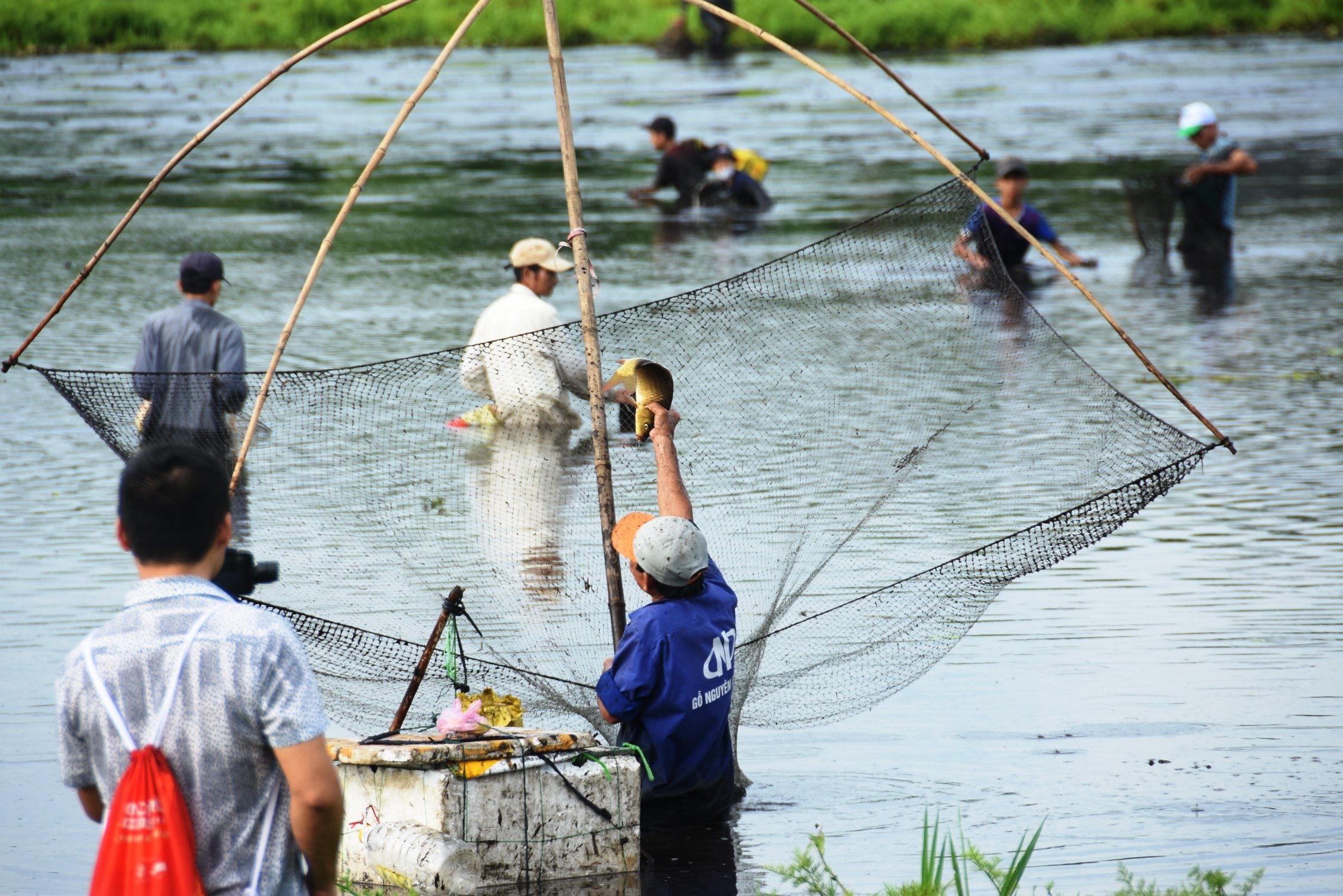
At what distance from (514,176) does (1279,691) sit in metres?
17.1

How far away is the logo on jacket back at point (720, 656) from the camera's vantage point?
15.6 feet

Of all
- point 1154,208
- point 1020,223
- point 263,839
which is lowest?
point 263,839

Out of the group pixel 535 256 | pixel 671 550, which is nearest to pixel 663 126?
pixel 535 256

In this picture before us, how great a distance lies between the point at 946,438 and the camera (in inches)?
→ 346

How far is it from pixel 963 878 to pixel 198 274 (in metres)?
4.59

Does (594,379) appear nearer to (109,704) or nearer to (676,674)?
(676,674)

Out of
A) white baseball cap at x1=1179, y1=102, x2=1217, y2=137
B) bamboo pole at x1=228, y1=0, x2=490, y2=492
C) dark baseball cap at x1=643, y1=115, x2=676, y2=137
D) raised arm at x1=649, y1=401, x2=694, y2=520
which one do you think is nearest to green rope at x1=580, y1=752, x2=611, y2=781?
raised arm at x1=649, y1=401, x2=694, y2=520

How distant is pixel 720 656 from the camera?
15.7 ft

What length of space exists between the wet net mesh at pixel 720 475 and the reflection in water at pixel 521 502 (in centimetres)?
1

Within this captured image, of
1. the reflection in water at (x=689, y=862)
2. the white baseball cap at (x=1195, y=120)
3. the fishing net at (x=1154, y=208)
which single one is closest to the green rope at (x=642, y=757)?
the reflection in water at (x=689, y=862)

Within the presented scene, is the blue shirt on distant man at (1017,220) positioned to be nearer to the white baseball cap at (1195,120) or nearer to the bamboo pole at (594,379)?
the white baseball cap at (1195,120)

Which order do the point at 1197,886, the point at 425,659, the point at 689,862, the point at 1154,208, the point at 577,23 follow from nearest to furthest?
the point at 1197,886 → the point at 425,659 → the point at 689,862 → the point at 1154,208 → the point at 577,23

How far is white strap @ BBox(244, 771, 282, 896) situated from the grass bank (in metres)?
39.6

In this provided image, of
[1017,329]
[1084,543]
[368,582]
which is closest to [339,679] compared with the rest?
[368,582]
